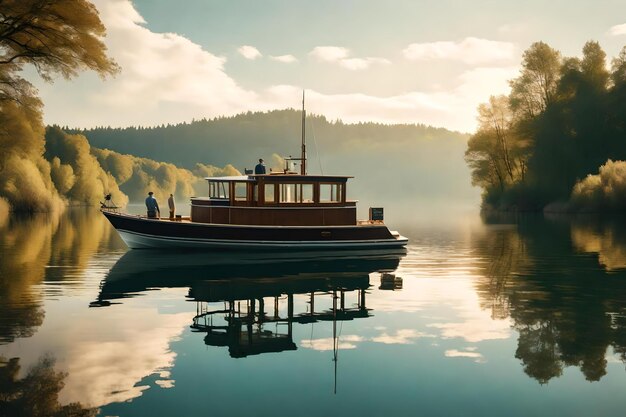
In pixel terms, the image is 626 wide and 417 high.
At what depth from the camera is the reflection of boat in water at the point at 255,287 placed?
39.3ft

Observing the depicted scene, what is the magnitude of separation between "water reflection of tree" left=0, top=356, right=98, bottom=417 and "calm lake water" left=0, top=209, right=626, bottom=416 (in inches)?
1.4

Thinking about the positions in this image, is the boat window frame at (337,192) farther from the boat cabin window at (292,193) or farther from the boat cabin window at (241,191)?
the boat cabin window at (241,191)

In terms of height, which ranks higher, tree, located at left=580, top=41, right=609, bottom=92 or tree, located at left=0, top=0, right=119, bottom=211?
tree, located at left=580, top=41, right=609, bottom=92

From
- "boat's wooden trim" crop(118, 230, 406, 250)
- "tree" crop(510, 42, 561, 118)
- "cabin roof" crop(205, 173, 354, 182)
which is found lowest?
"boat's wooden trim" crop(118, 230, 406, 250)

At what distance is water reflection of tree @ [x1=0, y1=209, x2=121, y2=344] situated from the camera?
1259 cm

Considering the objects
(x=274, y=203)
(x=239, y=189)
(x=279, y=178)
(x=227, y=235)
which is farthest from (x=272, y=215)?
(x=227, y=235)

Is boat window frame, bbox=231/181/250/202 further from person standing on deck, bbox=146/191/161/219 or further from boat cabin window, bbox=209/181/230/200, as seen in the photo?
person standing on deck, bbox=146/191/161/219

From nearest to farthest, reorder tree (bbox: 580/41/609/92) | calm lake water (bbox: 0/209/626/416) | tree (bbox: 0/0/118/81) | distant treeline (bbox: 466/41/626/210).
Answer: calm lake water (bbox: 0/209/626/416)
tree (bbox: 0/0/118/81)
distant treeline (bbox: 466/41/626/210)
tree (bbox: 580/41/609/92)

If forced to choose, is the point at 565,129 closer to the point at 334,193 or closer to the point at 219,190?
the point at 334,193

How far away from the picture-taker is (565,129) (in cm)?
5978

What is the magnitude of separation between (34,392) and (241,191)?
793 inches

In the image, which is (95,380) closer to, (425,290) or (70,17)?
(425,290)

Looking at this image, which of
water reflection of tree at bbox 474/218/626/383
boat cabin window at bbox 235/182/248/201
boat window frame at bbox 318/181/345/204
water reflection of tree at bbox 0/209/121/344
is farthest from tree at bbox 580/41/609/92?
water reflection of tree at bbox 0/209/121/344

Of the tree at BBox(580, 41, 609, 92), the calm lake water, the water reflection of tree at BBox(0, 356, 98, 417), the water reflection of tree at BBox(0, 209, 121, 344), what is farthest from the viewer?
the tree at BBox(580, 41, 609, 92)
